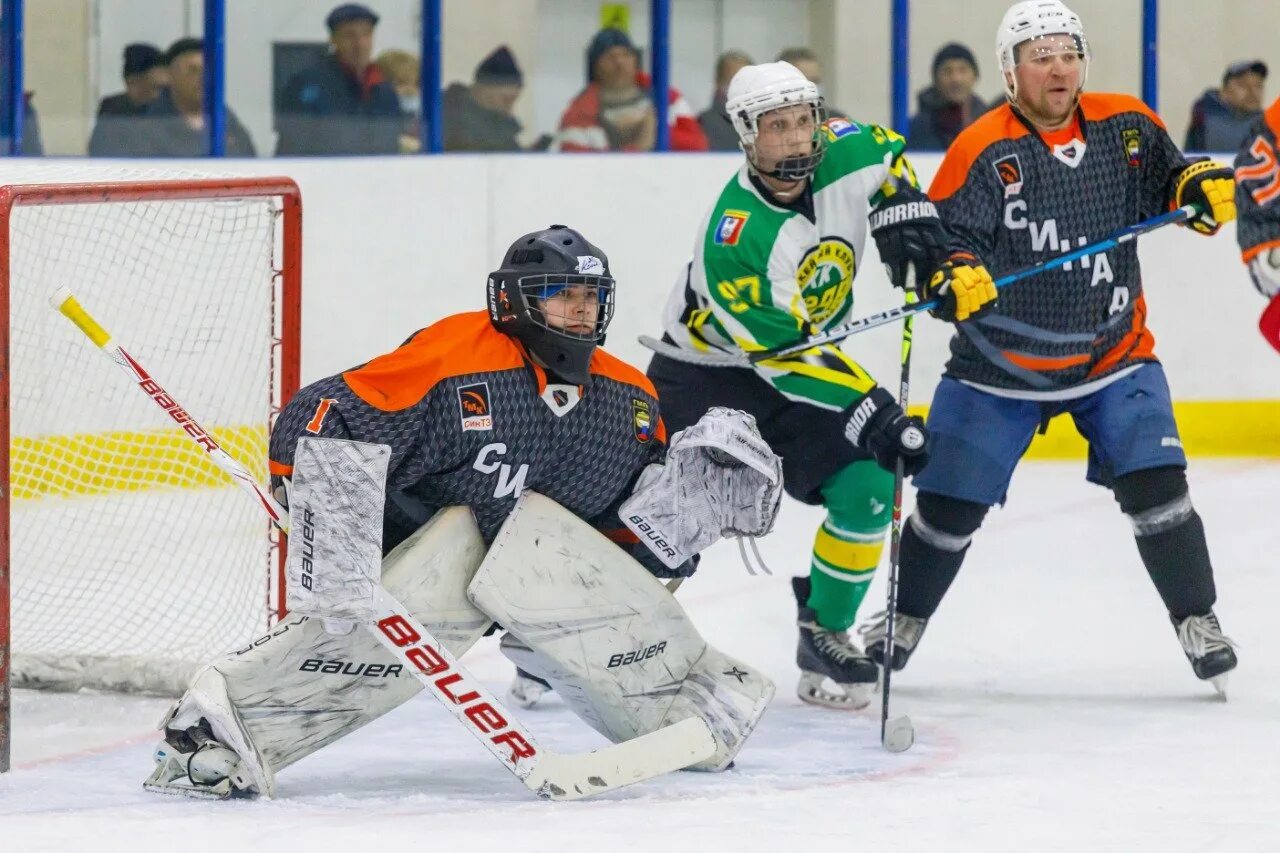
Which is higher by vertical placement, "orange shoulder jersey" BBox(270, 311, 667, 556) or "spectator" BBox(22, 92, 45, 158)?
"spectator" BBox(22, 92, 45, 158)

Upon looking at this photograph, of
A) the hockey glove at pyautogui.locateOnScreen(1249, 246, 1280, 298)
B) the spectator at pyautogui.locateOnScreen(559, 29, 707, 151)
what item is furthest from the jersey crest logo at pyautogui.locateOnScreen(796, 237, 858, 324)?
the spectator at pyautogui.locateOnScreen(559, 29, 707, 151)

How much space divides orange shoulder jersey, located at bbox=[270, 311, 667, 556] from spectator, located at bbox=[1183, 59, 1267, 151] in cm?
389

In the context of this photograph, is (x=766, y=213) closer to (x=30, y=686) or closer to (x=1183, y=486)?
(x=1183, y=486)

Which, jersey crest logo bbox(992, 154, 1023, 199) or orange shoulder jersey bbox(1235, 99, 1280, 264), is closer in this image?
orange shoulder jersey bbox(1235, 99, 1280, 264)

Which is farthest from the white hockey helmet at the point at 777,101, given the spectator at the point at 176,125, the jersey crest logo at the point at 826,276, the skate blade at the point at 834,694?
the spectator at the point at 176,125

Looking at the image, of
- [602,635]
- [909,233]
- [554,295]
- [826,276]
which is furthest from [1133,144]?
[602,635]

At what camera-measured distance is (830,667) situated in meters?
3.53

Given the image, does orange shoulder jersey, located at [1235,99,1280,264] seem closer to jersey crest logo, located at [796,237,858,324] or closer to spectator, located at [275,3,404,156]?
jersey crest logo, located at [796,237,858,324]

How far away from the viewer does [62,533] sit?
13.7 ft

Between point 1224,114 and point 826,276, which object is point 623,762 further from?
point 1224,114

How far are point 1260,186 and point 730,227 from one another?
101 cm

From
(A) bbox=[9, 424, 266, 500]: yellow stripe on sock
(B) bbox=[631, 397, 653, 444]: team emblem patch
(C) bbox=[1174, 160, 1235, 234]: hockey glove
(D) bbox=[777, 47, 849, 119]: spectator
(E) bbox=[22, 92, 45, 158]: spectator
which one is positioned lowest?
(A) bbox=[9, 424, 266, 500]: yellow stripe on sock

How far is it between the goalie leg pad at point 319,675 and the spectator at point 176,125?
2.96 m

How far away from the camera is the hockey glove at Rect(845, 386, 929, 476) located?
125 inches
